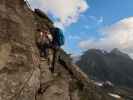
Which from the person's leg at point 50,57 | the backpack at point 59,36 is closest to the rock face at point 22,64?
the person's leg at point 50,57

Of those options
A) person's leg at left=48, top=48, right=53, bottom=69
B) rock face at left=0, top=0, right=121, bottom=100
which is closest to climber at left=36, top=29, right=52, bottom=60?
person's leg at left=48, top=48, right=53, bottom=69

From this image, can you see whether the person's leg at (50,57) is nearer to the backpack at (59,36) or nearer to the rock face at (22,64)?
the rock face at (22,64)

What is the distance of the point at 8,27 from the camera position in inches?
940

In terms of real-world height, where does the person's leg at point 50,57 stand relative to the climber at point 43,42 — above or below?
below

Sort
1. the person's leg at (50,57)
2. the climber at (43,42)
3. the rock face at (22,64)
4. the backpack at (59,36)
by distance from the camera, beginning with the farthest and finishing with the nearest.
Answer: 1. the person's leg at (50,57)
2. the climber at (43,42)
3. the backpack at (59,36)
4. the rock face at (22,64)

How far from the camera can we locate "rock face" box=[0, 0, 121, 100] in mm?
22594

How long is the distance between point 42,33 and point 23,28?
4.12 meters

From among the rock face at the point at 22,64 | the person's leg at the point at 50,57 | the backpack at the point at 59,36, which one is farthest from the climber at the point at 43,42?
the backpack at the point at 59,36

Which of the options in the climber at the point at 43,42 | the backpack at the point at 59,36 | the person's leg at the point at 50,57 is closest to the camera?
the backpack at the point at 59,36

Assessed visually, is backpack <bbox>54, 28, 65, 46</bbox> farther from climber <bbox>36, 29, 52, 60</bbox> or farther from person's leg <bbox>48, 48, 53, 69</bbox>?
person's leg <bbox>48, 48, 53, 69</bbox>

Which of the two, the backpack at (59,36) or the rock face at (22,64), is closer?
the rock face at (22,64)

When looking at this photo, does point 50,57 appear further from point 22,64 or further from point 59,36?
point 22,64

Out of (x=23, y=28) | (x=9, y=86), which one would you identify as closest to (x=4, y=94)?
(x=9, y=86)

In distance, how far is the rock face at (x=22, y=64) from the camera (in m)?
22.6
